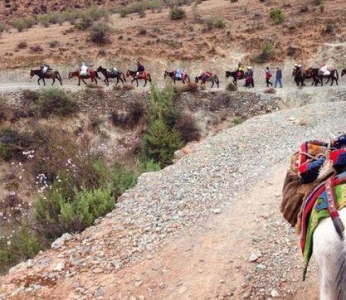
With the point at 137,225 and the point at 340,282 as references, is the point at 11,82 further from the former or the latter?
the point at 340,282

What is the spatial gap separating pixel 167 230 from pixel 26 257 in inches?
102

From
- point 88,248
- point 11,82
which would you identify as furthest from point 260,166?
point 11,82

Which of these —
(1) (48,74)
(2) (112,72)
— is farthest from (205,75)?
(1) (48,74)

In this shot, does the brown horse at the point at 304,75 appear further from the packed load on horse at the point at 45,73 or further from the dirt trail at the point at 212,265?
the dirt trail at the point at 212,265

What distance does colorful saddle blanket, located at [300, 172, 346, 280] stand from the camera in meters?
3.25

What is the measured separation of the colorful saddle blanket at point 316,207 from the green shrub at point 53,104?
22112mm

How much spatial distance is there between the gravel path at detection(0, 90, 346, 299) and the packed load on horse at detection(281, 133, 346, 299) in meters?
1.97

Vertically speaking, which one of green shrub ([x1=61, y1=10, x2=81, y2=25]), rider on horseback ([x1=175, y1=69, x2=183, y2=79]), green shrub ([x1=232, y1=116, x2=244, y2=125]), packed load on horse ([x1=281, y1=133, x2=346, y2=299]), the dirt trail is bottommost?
green shrub ([x1=232, y1=116, x2=244, y2=125])

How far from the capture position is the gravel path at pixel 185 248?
609 cm

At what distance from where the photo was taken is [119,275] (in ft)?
21.5

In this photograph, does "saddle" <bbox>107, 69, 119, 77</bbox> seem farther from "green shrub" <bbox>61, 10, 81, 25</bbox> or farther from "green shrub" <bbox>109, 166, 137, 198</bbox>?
"green shrub" <bbox>109, 166, 137, 198</bbox>

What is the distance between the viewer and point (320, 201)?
11.0 feet

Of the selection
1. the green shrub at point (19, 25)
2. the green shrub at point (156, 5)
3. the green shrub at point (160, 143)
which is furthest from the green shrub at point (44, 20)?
the green shrub at point (160, 143)

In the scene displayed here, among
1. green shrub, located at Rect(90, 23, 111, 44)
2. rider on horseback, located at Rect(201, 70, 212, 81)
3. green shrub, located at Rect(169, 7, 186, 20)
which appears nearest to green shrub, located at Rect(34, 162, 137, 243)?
rider on horseback, located at Rect(201, 70, 212, 81)
